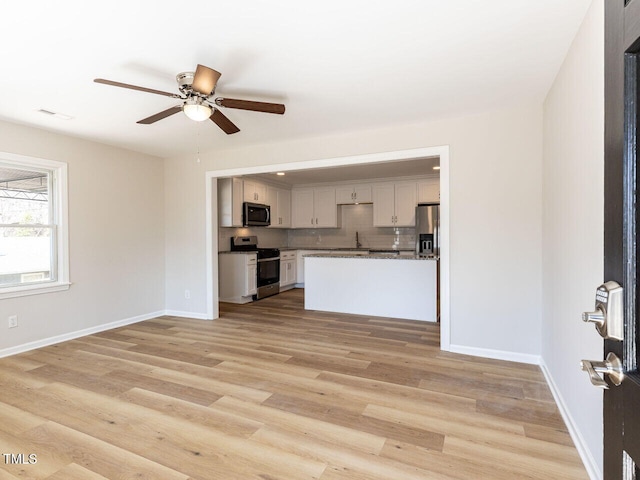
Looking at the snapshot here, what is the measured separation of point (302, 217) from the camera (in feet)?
25.1

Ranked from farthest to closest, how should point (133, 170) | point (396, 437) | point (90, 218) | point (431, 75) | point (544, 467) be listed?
point (133, 170) → point (90, 218) → point (431, 75) → point (396, 437) → point (544, 467)

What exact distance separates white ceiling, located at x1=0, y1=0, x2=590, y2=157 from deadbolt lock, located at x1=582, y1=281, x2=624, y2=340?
5.37ft

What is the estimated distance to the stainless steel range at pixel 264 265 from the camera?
619cm

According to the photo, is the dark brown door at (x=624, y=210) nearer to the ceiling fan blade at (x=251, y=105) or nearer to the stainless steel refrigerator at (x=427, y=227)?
the ceiling fan blade at (x=251, y=105)

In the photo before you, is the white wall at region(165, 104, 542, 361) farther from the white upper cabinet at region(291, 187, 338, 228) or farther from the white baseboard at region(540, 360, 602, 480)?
the white upper cabinet at region(291, 187, 338, 228)

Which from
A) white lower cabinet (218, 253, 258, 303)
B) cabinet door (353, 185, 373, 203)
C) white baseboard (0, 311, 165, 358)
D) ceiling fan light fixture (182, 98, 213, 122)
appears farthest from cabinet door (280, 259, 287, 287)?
ceiling fan light fixture (182, 98, 213, 122)

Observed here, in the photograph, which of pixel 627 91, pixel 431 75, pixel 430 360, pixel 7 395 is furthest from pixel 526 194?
pixel 7 395

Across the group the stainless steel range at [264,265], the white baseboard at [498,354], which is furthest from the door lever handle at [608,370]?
the stainless steel range at [264,265]

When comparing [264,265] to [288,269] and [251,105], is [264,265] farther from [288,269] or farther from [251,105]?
[251,105]

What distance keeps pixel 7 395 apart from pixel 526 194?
444 centimetres

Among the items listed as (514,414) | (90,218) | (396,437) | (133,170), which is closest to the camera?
(396,437)

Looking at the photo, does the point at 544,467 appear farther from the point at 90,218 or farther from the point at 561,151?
the point at 90,218

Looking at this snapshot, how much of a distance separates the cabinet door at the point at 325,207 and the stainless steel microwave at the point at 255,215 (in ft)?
3.85

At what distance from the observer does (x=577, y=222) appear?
6.14 ft
